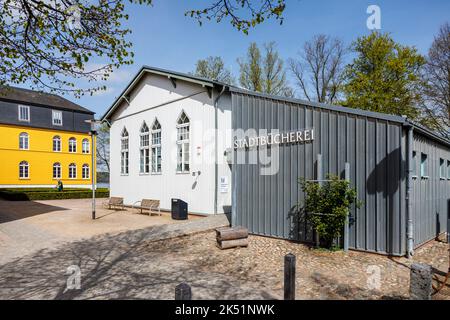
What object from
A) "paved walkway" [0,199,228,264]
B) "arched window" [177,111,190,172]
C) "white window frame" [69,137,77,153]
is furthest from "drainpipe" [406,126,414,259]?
"white window frame" [69,137,77,153]

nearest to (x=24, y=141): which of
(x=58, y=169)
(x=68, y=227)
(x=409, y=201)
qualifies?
(x=58, y=169)

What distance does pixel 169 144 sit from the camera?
16.4m

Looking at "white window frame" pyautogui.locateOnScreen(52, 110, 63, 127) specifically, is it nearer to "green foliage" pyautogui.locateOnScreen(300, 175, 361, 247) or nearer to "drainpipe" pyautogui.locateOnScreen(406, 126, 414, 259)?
"green foliage" pyautogui.locateOnScreen(300, 175, 361, 247)

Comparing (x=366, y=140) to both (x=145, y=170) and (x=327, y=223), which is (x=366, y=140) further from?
(x=145, y=170)

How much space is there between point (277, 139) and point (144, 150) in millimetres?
10506

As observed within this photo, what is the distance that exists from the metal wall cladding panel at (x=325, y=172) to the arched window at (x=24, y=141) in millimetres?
35003

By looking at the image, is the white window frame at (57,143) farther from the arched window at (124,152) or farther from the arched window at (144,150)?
the arched window at (144,150)

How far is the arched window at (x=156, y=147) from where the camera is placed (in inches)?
683

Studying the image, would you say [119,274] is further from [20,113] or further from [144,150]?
[20,113]

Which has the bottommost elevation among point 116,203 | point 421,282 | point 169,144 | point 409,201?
point 116,203

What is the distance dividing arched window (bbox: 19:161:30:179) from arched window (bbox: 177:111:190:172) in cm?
2981

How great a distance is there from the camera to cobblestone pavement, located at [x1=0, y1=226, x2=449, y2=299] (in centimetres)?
568

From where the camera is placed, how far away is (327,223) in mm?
8195
